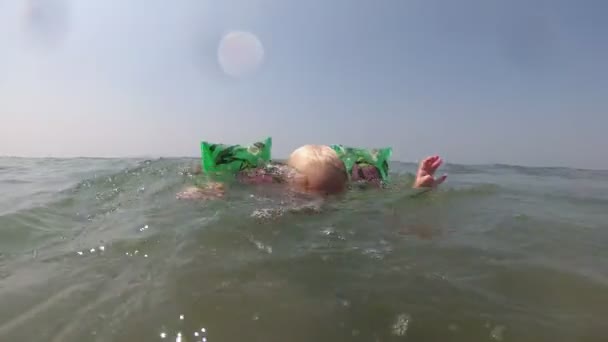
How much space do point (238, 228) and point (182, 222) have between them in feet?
1.95

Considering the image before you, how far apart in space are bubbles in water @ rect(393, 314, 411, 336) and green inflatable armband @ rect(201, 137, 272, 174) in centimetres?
411

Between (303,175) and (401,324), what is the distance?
3209mm

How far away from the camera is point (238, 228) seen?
3.29 metres

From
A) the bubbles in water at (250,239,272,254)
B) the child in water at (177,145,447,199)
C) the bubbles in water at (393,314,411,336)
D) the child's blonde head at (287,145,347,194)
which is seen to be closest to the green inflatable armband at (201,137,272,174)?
the child in water at (177,145,447,199)

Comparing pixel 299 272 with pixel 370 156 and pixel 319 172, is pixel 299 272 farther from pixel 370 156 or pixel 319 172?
pixel 370 156

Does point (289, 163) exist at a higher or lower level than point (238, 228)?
higher

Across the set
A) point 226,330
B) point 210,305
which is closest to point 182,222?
point 210,305

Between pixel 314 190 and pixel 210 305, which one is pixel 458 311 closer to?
pixel 210 305

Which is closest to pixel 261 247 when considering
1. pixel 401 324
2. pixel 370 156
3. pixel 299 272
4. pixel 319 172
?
pixel 299 272

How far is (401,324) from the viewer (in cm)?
182

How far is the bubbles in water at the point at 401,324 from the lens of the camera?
176cm

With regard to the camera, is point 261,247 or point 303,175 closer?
point 261,247

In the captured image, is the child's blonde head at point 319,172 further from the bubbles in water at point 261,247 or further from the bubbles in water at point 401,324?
the bubbles in water at point 401,324

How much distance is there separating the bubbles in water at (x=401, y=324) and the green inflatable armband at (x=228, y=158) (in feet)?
13.5
